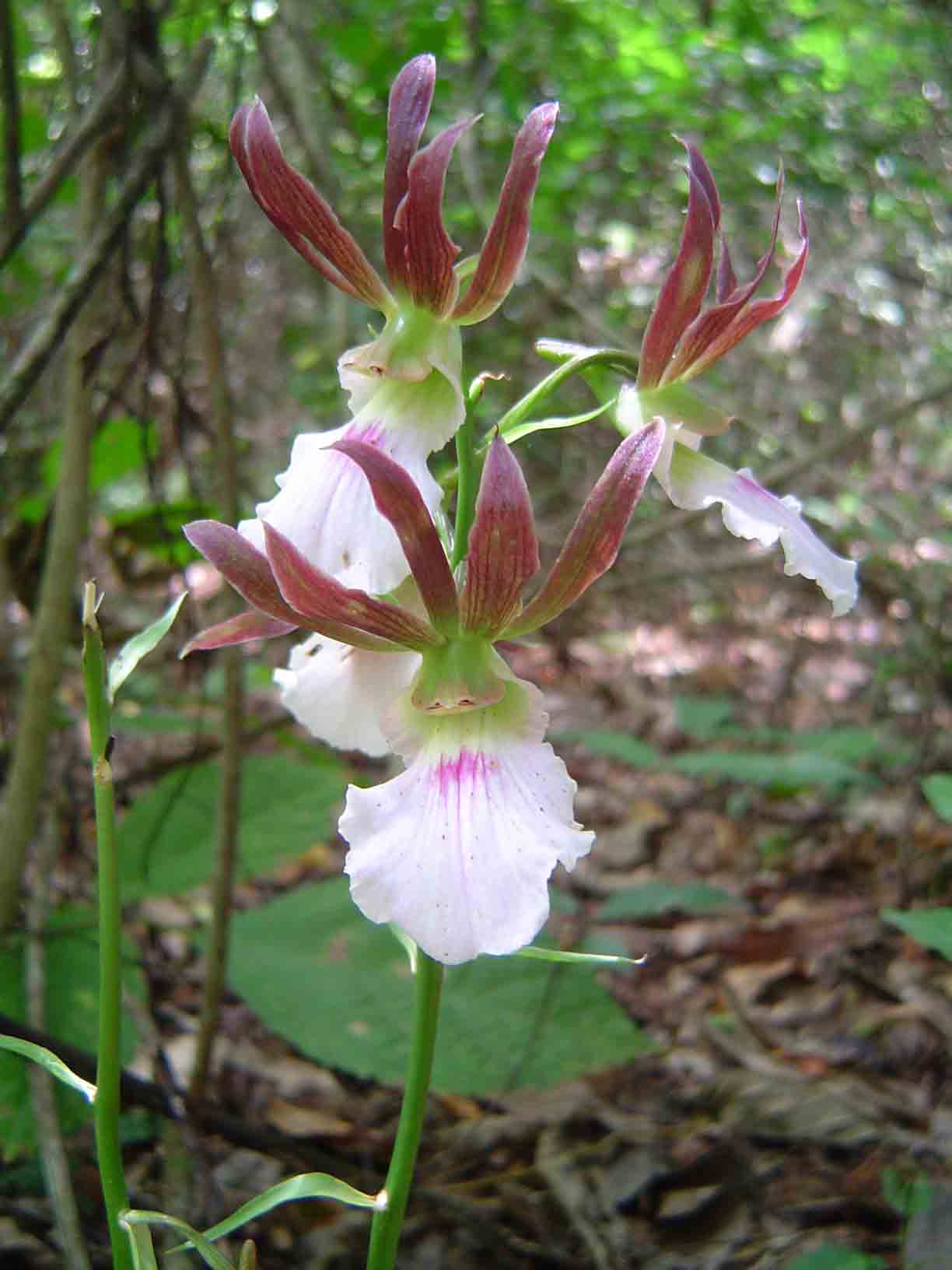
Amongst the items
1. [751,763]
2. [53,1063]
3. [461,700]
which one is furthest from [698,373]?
[751,763]

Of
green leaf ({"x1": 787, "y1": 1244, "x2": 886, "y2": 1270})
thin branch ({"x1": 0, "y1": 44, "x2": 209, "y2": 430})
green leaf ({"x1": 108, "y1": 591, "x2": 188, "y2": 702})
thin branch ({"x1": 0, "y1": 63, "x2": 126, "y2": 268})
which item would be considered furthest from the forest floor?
thin branch ({"x1": 0, "y1": 63, "x2": 126, "y2": 268})

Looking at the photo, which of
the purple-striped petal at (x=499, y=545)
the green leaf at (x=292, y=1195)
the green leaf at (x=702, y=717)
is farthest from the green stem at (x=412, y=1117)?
the green leaf at (x=702, y=717)

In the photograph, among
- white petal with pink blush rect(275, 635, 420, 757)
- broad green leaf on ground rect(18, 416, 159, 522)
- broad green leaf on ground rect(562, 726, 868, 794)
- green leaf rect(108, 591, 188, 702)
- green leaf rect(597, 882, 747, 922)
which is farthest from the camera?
broad green leaf on ground rect(562, 726, 868, 794)

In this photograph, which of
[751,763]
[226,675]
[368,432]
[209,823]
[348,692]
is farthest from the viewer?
[751,763]

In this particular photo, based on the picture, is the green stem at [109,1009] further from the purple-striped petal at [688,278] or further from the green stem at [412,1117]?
the purple-striped petal at [688,278]

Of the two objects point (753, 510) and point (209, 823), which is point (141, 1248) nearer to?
point (753, 510)

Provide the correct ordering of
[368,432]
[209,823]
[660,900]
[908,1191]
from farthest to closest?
[660,900], [209,823], [908,1191], [368,432]

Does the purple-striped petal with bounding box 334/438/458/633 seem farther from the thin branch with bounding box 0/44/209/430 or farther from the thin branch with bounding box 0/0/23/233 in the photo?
the thin branch with bounding box 0/0/23/233
